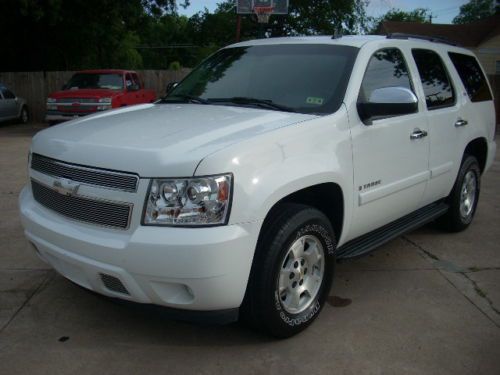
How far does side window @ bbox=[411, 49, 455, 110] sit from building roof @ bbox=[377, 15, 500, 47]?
40463 millimetres

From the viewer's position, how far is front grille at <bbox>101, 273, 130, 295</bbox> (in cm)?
286

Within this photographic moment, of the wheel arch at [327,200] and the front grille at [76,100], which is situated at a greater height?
the wheel arch at [327,200]

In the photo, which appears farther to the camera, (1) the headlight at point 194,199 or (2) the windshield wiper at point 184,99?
(2) the windshield wiper at point 184,99

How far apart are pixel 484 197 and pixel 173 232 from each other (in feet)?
18.9

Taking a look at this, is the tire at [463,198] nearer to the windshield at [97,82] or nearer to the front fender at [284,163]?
the front fender at [284,163]

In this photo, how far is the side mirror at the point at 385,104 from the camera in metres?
3.57

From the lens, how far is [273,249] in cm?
294

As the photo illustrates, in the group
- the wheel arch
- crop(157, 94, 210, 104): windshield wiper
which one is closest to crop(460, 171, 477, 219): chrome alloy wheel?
the wheel arch

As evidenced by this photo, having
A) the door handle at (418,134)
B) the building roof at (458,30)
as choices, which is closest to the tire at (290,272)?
the door handle at (418,134)

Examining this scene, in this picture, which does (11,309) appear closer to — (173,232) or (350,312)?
(173,232)

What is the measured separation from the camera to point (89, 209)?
2912 millimetres

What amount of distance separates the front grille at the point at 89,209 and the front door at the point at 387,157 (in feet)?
5.24

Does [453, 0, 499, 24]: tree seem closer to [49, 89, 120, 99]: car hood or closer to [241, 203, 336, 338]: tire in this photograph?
[49, 89, 120, 99]: car hood

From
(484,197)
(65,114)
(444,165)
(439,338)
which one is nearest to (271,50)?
(444,165)
